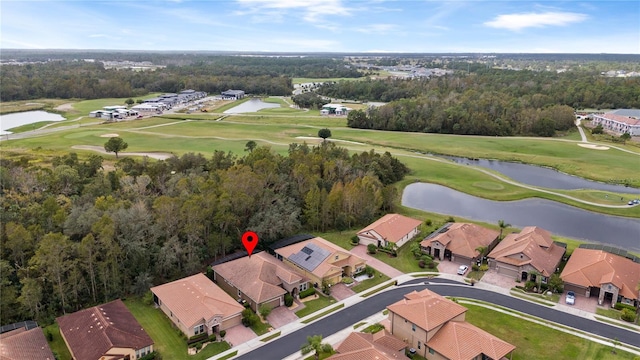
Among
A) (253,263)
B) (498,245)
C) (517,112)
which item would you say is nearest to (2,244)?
(253,263)

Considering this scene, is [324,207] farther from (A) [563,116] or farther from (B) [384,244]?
(A) [563,116]

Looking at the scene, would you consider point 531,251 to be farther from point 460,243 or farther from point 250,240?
point 250,240

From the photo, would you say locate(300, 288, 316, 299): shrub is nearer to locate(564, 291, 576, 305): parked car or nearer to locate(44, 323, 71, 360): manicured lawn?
locate(44, 323, 71, 360): manicured lawn

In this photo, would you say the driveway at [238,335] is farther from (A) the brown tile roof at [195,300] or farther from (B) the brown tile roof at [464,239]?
(B) the brown tile roof at [464,239]

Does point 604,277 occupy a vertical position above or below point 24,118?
below

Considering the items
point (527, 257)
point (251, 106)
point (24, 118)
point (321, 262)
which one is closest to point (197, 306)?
point (321, 262)

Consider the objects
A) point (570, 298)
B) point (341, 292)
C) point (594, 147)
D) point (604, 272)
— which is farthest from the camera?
point (594, 147)
